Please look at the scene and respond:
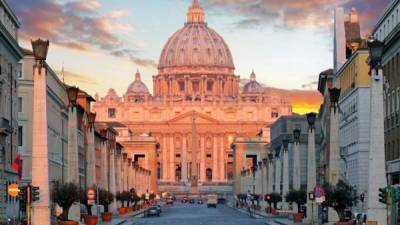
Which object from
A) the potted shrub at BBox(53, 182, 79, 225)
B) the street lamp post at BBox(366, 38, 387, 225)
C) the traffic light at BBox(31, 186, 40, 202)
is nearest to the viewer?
the traffic light at BBox(31, 186, 40, 202)

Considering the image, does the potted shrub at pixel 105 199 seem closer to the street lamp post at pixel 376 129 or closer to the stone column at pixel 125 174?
the stone column at pixel 125 174

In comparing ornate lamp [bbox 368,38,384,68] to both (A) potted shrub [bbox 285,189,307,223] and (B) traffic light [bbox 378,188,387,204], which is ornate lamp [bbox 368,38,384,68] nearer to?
(B) traffic light [bbox 378,188,387,204]

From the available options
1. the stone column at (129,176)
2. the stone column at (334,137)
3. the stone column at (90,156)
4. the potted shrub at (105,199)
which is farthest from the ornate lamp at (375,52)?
the stone column at (129,176)

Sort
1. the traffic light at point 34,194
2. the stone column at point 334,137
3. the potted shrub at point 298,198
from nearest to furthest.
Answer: the traffic light at point 34,194 → the stone column at point 334,137 → the potted shrub at point 298,198

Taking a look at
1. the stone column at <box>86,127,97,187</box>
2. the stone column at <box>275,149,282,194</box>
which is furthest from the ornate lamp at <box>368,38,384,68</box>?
the stone column at <box>275,149,282,194</box>

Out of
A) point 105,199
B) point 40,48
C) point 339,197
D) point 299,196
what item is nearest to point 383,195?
point 40,48

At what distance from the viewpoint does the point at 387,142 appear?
77.6 m

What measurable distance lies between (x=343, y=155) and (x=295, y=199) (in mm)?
16267

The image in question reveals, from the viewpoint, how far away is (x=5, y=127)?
2773 inches

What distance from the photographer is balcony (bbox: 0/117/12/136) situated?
66.8m

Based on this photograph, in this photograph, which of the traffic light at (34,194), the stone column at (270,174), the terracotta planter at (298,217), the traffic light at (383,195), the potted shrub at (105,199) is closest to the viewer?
the traffic light at (383,195)

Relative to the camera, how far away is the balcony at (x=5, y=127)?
66850 millimetres

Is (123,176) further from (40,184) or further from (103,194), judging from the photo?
(40,184)

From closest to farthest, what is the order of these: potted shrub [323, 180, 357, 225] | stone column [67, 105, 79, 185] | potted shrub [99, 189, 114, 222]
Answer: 1. potted shrub [323, 180, 357, 225]
2. stone column [67, 105, 79, 185]
3. potted shrub [99, 189, 114, 222]
